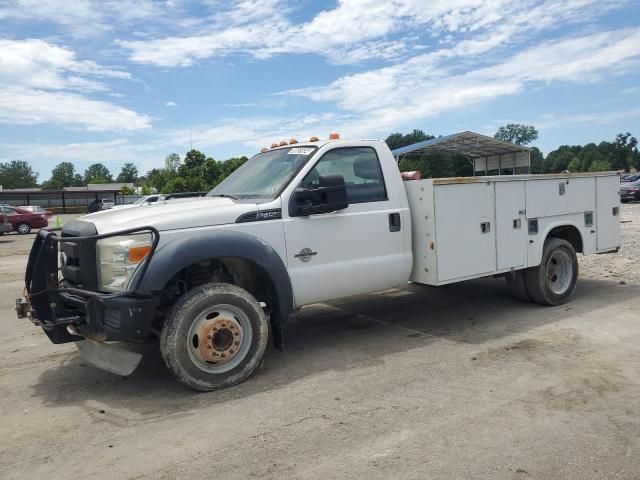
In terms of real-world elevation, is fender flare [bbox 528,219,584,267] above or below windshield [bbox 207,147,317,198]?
below

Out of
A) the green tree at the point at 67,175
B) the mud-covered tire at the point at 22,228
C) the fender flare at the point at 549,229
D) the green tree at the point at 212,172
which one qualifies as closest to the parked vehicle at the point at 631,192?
the fender flare at the point at 549,229

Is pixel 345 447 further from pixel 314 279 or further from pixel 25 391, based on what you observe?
pixel 25 391

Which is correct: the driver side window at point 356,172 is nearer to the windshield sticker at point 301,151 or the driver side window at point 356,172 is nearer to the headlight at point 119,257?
the windshield sticker at point 301,151

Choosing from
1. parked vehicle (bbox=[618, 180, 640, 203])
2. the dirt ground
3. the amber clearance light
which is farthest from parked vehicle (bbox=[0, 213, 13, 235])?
parked vehicle (bbox=[618, 180, 640, 203])

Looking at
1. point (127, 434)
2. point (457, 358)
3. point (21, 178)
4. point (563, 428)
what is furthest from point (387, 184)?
point (21, 178)

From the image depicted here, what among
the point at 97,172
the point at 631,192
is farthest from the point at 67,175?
the point at 631,192

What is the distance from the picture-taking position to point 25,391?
487cm

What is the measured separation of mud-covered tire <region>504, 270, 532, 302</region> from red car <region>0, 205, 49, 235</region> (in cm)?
2668

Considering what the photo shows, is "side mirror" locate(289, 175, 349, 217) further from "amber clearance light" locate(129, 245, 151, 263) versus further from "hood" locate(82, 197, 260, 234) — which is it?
"amber clearance light" locate(129, 245, 151, 263)

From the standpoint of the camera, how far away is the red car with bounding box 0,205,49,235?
1091 inches

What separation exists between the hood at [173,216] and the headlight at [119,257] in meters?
0.11

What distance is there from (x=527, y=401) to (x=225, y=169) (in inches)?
1715

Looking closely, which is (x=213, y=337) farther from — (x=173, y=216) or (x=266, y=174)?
(x=266, y=174)

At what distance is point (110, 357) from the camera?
471cm
